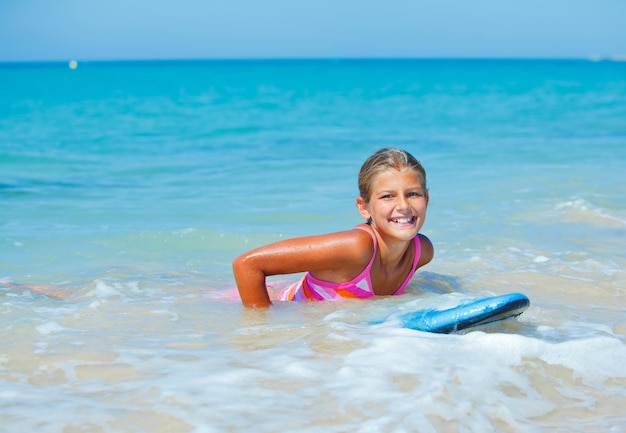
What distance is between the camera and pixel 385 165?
417 centimetres

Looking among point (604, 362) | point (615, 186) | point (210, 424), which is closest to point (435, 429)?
point (210, 424)

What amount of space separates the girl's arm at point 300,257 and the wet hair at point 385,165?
0.92 ft

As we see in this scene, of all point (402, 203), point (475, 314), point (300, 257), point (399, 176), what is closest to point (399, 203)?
point (402, 203)

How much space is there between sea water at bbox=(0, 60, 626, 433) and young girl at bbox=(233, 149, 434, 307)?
14cm

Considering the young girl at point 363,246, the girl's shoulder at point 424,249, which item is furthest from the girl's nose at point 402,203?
the girl's shoulder at point 424,249

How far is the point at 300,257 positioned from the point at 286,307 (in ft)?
1.31

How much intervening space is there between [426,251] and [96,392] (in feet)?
7.33

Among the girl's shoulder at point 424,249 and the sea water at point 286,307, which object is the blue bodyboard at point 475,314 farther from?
the girl's shoulder at point 424,249

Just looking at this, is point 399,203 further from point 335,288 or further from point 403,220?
point 335,288

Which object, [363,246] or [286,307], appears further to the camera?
[286,307]

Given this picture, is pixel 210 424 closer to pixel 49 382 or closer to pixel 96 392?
pixel 96 392

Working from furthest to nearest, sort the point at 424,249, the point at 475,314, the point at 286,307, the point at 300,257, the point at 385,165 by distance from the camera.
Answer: the point at 424,249, the point at 286,307, the point at 385,165, the point at 300,257, the point at 475,314

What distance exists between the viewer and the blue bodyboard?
11.9 ft

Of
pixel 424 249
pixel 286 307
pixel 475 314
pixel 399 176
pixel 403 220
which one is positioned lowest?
pixel 286 307
